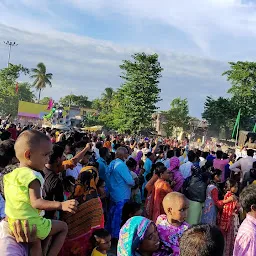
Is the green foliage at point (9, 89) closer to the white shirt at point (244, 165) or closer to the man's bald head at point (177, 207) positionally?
the white shirt at point (244, 165)

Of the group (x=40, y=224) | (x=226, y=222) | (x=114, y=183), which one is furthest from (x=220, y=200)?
(x=40, y=224)

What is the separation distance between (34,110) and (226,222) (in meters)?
52.9

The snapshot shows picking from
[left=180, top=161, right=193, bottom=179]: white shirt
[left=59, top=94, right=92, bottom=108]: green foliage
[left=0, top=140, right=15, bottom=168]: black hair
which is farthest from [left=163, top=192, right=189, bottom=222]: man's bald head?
[left=59, top=94, right=92, bottom=108]: green foliage

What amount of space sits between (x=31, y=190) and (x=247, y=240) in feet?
5.43

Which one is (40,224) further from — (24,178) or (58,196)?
(58,196)

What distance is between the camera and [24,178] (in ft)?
8.32

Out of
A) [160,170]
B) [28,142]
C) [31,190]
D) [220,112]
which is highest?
[220,112]

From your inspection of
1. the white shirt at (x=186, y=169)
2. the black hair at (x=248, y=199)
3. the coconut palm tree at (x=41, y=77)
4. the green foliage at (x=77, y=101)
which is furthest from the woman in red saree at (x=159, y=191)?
the green foliage at (x=77, y=101)

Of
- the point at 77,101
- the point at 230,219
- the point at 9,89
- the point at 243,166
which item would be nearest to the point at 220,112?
the point at 9,89

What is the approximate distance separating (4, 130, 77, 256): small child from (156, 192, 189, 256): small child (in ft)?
2.89

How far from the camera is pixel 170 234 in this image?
9.93 feet

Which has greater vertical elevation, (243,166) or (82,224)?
(243,166)

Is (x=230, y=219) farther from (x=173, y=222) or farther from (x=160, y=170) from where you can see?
(x=173, y=222)

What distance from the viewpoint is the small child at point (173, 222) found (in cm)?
299
